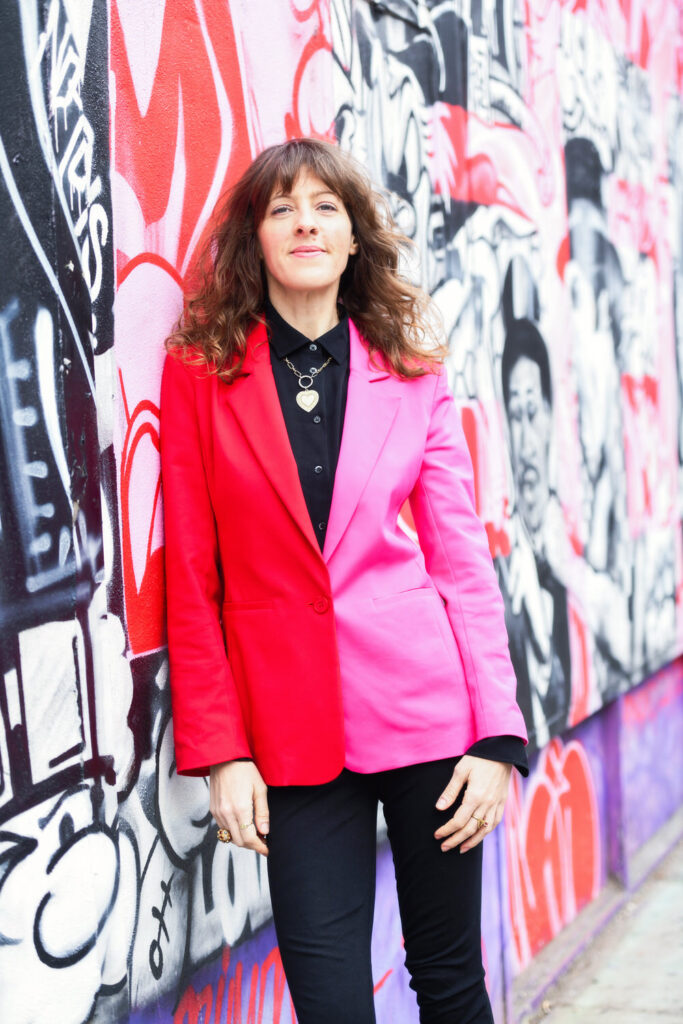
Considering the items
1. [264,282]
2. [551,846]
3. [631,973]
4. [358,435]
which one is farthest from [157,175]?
[631,973]

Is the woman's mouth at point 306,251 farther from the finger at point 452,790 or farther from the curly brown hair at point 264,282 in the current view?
the finger at point 452,790

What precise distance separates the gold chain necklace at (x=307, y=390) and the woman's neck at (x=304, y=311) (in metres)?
0.08

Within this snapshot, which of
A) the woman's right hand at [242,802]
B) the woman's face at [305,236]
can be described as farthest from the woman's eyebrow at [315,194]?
the woman's right hand at [242,802]

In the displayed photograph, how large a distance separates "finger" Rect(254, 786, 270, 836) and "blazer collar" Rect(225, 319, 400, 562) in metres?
0.43

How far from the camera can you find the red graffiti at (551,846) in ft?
13.5

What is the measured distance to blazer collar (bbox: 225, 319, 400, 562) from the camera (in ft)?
7.01

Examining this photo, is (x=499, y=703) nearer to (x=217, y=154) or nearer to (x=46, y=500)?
(x=46, y=500)

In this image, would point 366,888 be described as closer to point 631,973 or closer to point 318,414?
point 318,414

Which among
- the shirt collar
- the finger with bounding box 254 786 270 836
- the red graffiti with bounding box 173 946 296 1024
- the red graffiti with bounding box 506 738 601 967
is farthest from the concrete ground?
the shirt collar

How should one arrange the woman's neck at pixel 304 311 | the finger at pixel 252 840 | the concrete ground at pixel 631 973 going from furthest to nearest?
the concrete ground at pixel 631 973 < the woman's neck at pixel 304 311 < the finger at pixel 252 840

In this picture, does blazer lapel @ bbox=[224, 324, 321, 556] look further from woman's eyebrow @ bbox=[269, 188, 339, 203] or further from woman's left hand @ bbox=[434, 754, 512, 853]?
woman's left hand @ bbox=[434, 754, 512, 853]

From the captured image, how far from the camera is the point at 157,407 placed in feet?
7.64

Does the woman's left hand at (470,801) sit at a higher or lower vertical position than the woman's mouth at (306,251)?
lower

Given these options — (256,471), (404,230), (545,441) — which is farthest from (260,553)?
(545,441)
